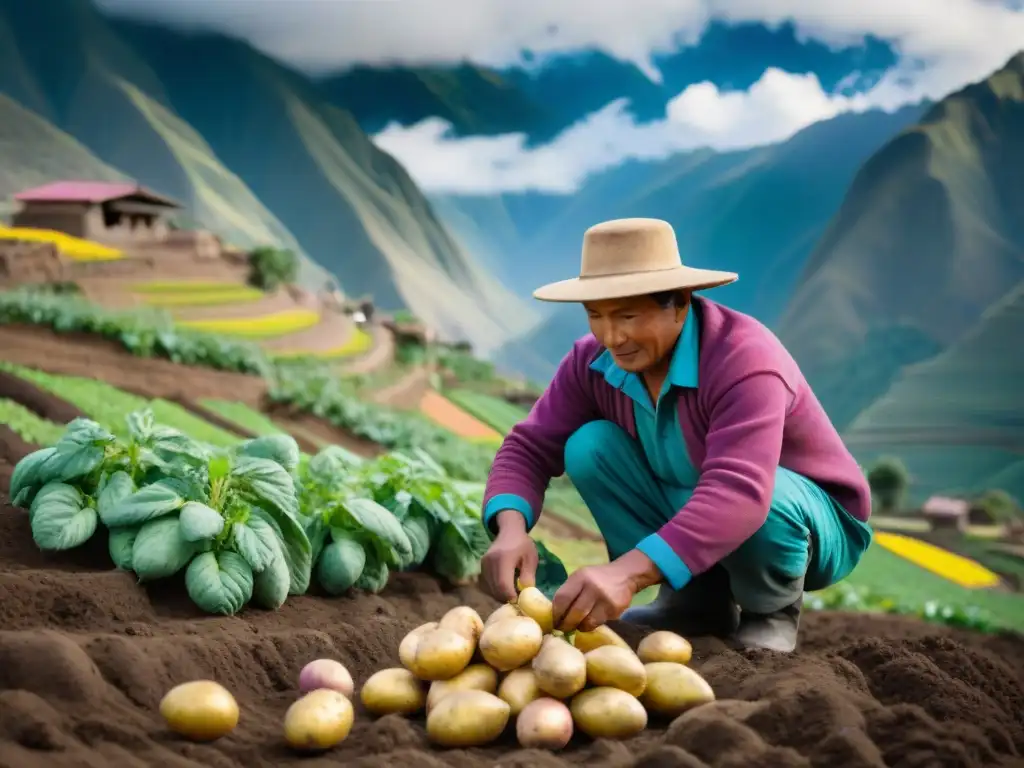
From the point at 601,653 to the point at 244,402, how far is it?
205 inches

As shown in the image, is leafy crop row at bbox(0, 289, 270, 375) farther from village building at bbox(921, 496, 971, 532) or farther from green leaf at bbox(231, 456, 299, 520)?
village building at bbox(921, 496, 971, 532)

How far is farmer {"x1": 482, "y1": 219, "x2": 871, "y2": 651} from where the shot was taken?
2564 mm

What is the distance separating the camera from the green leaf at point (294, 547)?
3080 millimetres

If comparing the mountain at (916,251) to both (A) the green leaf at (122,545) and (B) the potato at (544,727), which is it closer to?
(A) the green leaf at (122,545)

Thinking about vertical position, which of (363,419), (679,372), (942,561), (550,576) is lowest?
(942,561)

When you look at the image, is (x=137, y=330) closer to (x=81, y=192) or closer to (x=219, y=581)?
(x=81, y=192)

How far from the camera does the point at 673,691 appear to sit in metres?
2.35

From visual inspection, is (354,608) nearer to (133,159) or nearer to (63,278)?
(63,278)

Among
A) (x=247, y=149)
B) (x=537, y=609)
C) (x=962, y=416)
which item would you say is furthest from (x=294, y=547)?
(x=247, y=149)

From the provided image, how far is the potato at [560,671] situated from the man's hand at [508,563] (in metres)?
0.41

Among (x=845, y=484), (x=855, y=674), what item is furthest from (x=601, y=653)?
(x=845, y=484)

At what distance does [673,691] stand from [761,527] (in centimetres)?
65

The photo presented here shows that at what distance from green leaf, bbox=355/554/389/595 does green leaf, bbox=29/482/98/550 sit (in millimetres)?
840

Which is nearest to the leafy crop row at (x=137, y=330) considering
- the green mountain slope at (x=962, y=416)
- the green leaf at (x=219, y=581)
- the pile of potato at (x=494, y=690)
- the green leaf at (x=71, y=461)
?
the green leaf at (x=71, y=461)
